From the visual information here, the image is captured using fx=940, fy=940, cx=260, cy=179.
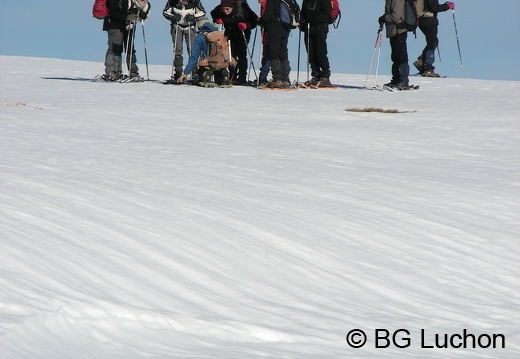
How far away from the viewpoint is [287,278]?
346cm

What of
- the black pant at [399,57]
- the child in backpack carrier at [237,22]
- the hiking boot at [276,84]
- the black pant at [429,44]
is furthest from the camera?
the black pant at [429,44]

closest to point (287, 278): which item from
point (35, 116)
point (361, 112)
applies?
point (35, 116)

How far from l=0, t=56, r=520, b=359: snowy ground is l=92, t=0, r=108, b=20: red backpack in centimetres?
774

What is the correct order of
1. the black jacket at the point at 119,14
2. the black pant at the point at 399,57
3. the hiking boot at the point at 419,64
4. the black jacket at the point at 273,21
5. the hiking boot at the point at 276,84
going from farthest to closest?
the hiking boot at the point at 419,64
the black jacket at the point at 119,14
the hiking boot at the point at 276,84
the black pant at the point at 399,57
the black jacket at the point at 273,21

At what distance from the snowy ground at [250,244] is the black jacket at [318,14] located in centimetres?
702

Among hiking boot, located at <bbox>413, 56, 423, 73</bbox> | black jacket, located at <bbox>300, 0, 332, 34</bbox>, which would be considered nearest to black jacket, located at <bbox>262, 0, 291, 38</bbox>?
black jacket, located at <bbox>300, 0, 332, 34</bbox>

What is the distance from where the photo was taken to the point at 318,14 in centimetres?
1434

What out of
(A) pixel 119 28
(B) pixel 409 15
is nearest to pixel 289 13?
(B) pixel 409 15

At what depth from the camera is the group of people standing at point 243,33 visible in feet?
45.8

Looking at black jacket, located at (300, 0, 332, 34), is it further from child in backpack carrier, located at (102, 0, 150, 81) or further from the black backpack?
child in backpack carrier, located at (102, 0, 150, 81)

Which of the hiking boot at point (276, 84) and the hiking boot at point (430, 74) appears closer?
the hiking boot at point (276, 84)

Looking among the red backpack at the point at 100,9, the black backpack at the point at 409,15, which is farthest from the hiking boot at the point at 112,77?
the black backpack at the point at 409,15

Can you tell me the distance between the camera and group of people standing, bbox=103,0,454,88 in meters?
14.0

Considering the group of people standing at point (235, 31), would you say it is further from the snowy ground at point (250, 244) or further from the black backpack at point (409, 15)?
the snowy ground at point (250, 244)
